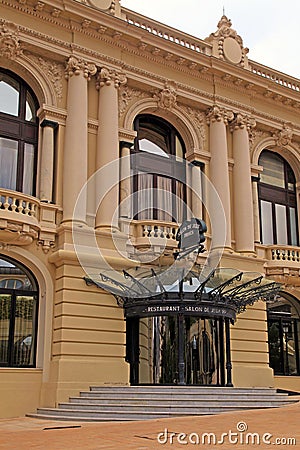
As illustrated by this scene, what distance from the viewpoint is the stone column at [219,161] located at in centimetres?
2423

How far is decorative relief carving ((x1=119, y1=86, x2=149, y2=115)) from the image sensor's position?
23.3m

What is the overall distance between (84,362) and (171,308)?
10.7ft

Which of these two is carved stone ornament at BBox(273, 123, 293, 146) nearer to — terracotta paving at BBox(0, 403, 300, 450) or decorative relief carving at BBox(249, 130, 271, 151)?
decorative relief carving at BBox(249, 130, 271, 151)

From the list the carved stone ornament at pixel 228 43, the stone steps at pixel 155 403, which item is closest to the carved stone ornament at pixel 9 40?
the carved stone ornament at pixel 228 43

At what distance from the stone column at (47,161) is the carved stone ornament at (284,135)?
449 inches

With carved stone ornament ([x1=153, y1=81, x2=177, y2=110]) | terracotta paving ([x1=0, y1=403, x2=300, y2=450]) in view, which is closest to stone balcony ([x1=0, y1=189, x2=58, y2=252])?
carved stone ornament ([x1=153, y1=81, x2=177, y2=110])

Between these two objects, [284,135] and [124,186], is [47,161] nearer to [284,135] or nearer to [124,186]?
[124,186]

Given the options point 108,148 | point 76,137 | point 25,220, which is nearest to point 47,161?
point 76,137

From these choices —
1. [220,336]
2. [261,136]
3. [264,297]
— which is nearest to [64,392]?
[220,336]

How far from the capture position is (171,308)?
1877cm

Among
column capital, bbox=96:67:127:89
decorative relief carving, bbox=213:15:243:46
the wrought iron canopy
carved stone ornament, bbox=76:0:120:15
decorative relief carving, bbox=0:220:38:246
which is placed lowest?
the wrought iron canopy

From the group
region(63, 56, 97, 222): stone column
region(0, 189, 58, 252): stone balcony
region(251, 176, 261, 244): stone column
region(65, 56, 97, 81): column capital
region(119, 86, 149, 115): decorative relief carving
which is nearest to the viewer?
region(0, 189, 58, 252): stone balcony

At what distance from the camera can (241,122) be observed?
85.0 feet

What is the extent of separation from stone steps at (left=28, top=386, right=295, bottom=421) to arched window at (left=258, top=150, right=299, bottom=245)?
1047 centimetres
